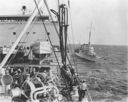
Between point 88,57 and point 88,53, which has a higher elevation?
point 88,53

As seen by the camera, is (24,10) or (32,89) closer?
(32,89)

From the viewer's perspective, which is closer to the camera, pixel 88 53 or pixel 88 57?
pixel 88 57

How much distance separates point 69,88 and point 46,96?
1721mm

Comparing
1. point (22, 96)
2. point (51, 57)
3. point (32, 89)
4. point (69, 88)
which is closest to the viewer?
point (32, 89)

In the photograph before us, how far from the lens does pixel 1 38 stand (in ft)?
88.6

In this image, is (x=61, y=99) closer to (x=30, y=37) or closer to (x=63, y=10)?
(x=63, y=10)

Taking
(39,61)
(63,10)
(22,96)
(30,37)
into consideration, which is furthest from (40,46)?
(22,96)

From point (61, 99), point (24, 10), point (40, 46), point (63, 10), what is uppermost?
point (24, 10)

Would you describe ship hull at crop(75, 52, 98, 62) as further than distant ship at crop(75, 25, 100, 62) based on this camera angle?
No

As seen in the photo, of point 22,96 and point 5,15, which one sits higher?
point 5,15

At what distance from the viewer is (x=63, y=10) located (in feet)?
42.3

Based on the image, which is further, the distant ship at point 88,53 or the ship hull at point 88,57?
the distant ship at point 88,53

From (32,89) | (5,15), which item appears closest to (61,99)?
(32,89)

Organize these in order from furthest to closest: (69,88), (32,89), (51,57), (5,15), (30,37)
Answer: (5,15), (30,37), (51,57), (69,88), (32,89)
